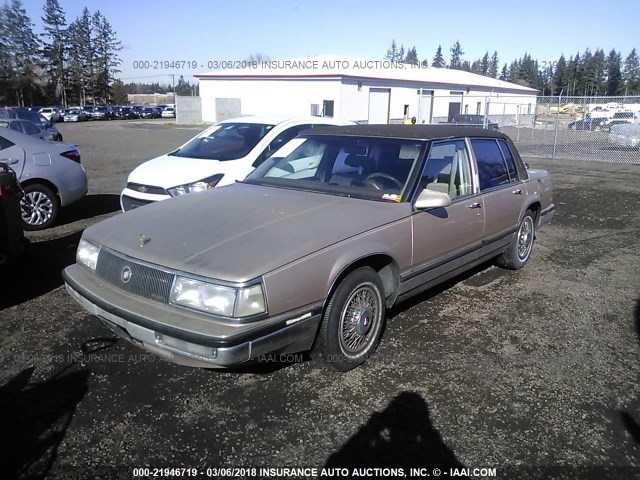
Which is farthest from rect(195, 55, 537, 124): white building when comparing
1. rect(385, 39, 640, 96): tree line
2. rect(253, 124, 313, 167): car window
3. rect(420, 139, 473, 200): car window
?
rect(385, 39, 640, 96): tree line

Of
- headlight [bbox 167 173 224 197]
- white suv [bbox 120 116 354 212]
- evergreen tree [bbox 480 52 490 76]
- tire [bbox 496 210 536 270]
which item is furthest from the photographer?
evergreen tree [bbox 480 52 490 76]

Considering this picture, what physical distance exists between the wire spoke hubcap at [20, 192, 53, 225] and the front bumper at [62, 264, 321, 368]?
4813 mm

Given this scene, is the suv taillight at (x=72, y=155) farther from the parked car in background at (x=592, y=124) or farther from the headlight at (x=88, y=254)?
the parked car in background at (x=592, y=124)

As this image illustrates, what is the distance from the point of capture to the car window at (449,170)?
13.8ft

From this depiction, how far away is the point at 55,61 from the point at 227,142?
80.5 meters

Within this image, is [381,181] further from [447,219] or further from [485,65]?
[485,65]

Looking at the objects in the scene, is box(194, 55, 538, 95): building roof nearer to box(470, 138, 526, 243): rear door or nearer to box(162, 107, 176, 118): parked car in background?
box(162, 107, 176, 118): parked car in background

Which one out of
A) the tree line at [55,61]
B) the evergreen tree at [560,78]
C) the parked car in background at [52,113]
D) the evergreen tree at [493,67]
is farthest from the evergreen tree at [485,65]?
the parked car in background at [52,113]

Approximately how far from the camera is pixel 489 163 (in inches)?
201

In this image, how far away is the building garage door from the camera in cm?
3721

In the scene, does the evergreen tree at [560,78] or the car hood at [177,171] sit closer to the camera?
the car hood at [177,171]

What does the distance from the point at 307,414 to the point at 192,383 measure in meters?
0.86

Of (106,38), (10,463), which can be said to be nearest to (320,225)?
(10,463)

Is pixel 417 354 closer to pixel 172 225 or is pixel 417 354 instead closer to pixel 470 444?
pixel 470 444
